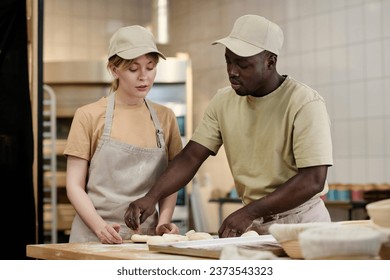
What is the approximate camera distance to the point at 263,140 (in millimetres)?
1797

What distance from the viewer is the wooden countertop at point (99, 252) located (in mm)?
1309

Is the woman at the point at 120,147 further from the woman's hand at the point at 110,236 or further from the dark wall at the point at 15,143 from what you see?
the dark wall at the point at 15,143

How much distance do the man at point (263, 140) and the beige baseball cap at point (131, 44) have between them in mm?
258

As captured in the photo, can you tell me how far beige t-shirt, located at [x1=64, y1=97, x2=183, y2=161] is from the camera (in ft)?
6.28

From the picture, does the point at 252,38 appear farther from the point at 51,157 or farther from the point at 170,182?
the point at 51,157

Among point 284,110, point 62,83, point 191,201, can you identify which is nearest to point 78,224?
point 284,110

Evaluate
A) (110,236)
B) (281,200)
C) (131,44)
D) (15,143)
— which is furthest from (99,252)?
(15,143)

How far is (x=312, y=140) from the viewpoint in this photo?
1687mm

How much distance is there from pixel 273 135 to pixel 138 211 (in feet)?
1.38

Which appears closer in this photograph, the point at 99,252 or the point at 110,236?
the point at 99,252

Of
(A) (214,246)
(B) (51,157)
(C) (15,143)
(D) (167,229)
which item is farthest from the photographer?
(B) (51,157)

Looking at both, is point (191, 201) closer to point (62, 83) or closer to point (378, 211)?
point (62, 83)

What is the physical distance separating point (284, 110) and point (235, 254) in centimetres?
71

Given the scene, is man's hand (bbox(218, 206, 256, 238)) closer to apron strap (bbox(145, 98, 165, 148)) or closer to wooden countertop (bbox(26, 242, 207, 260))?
wooden countertop (bbox(26, 242, 207, 260))
